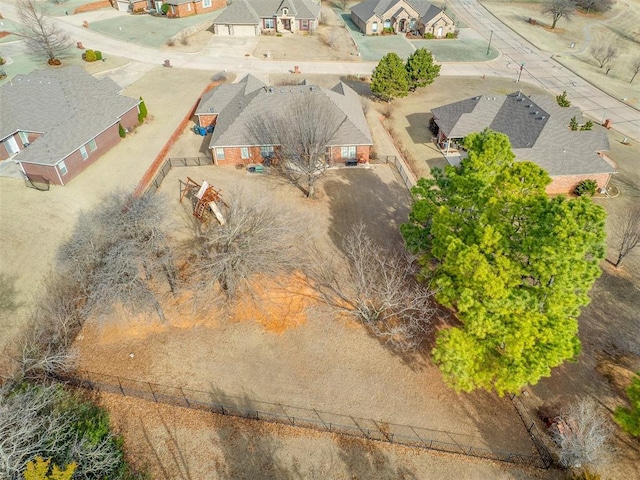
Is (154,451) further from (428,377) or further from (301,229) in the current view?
(301,229)

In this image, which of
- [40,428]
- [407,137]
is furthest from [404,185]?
[40,428]

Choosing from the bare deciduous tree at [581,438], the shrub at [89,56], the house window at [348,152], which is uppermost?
the shrub at [89,56]

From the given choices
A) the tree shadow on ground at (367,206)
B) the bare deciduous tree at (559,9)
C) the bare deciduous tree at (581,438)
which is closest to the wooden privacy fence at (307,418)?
the bare deciduous tree at (581,438)

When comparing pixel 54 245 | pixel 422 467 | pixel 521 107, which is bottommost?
pixel 422 467

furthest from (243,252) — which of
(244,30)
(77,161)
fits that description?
(244,30)

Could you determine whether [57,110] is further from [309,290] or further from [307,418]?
[307,418]

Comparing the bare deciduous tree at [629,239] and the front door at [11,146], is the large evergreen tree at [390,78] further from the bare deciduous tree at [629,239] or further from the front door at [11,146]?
the front door at [11,146]
